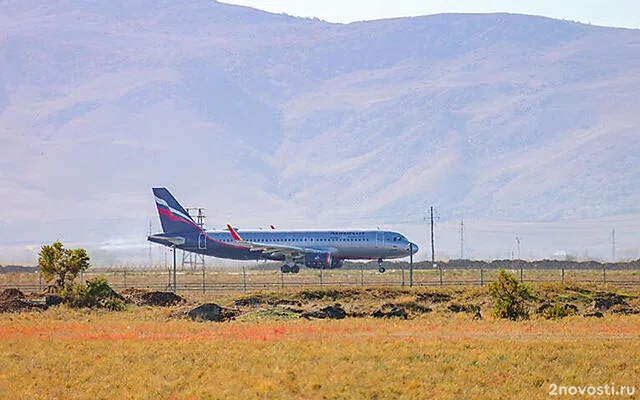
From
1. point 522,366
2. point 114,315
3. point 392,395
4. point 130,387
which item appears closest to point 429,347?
point 522,366

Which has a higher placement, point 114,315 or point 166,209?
point 166,209

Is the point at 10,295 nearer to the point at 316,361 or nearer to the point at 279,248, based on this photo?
the point at 316,361

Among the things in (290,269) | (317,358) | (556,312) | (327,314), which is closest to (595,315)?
(556,312)

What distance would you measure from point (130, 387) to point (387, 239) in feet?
209

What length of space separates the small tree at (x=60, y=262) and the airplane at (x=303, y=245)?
32643 mm

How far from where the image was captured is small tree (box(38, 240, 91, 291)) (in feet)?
197

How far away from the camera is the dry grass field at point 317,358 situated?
30.8m

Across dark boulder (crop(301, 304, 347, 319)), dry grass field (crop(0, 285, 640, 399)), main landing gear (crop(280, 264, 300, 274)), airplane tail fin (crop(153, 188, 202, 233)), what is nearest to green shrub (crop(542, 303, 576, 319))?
dry grass field (crop(0, 285, 640, 399))

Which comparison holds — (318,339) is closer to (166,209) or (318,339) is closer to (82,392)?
(82,392)

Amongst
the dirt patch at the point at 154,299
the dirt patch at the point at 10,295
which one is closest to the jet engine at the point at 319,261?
the dirt patch at the point at 154,299

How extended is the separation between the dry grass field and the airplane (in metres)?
46.1

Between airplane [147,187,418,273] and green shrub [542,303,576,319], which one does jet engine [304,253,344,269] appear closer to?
airplane [147,187,418,273]

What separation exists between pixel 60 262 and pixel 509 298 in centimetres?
2297

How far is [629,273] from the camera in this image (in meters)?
90.3
